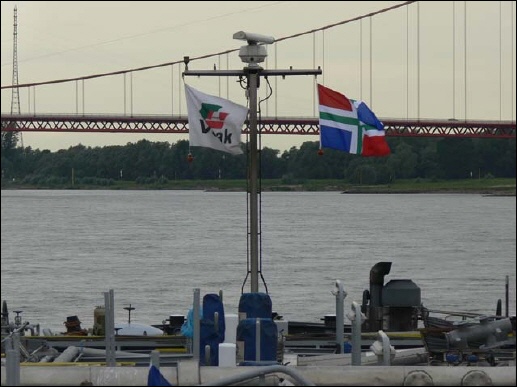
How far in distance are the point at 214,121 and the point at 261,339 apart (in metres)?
3.23

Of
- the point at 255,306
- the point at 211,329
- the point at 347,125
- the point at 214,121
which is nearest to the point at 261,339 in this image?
the point at 211,329

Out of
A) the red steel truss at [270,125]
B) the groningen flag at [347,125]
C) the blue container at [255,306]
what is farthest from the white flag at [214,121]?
the red steel truss at [270,125]

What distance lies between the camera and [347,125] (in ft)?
51.6

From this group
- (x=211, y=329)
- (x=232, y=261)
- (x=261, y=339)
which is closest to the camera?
(x=261, y=339)

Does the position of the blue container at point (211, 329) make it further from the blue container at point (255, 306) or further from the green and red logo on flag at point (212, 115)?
the green and red logo on flag at point (212, 115)

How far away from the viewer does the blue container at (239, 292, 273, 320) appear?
13.8 m

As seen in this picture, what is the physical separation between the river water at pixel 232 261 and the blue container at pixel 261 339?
3399 millimetres

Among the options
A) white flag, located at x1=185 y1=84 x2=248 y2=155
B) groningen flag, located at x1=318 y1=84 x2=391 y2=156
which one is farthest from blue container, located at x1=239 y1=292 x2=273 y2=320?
groningen flag, located at x1=318 y1=84 x2=391 y2=156

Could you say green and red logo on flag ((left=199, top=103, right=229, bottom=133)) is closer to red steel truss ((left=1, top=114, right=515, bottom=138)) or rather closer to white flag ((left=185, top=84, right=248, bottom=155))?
white flag ((left=185, top=84, right=248, bottom=155))

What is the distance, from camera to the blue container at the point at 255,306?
45.2 feet

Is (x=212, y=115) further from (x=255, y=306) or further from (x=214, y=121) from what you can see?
(x=255, y=306)

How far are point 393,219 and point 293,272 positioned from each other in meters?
65.5

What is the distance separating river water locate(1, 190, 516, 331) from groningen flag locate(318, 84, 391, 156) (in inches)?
90.4

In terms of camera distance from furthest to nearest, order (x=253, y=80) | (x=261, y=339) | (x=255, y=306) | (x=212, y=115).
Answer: (x=212, y=115), (x=253, y=80), (x=255, y=306), (x=261, y=339)
